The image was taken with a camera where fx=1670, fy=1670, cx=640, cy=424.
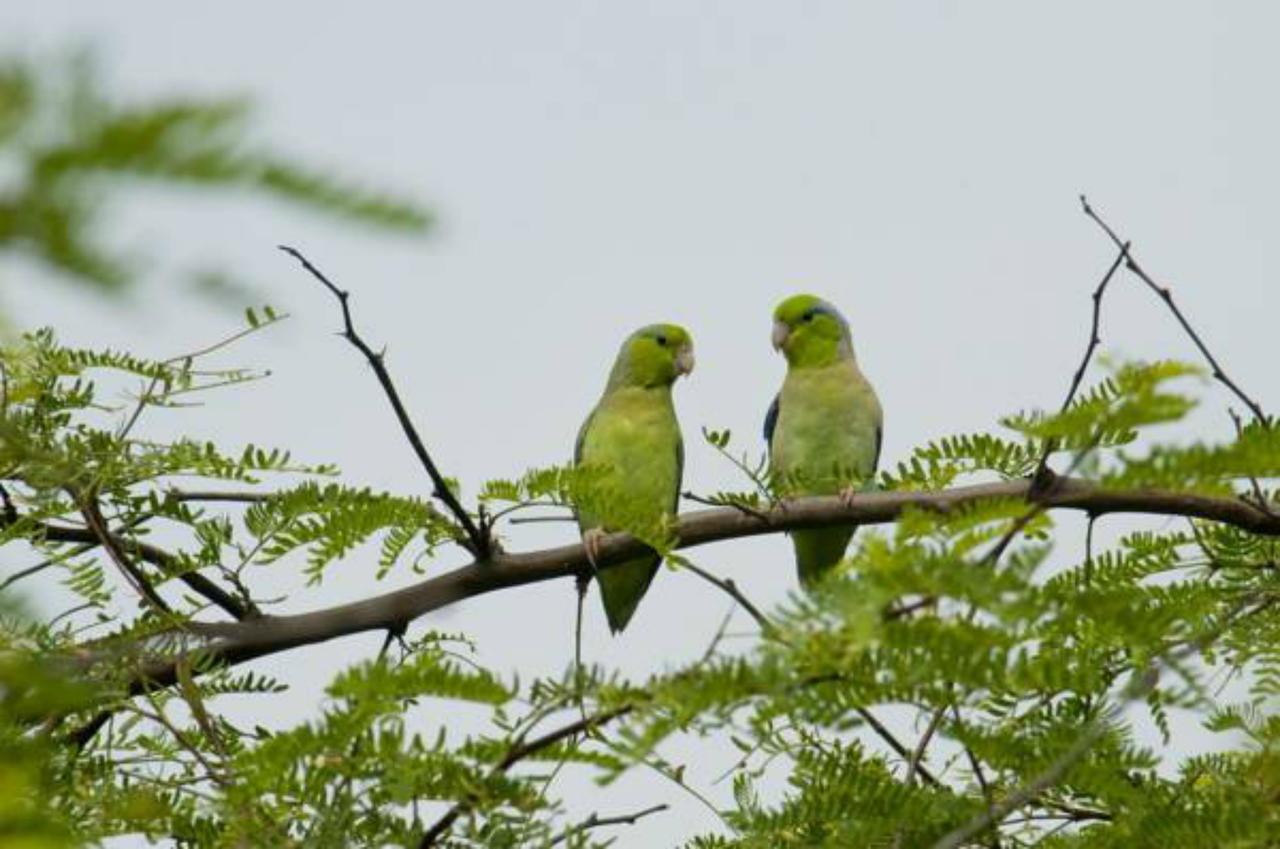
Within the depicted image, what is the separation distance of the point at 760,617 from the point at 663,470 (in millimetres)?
4107

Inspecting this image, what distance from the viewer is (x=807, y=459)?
6113 millimetres

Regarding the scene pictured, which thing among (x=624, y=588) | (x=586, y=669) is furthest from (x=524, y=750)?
(x=624, y=588)

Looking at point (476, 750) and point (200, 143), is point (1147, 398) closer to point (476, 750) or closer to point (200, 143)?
point (476, 750)

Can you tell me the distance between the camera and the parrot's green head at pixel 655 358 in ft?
22.2

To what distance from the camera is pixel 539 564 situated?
3.67 m

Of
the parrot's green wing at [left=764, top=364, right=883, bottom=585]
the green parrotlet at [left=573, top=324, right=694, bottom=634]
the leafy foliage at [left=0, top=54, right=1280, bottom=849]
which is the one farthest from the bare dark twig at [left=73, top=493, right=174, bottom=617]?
the parrot's green wing at [left=764, top=364, right=883, bottom=585]

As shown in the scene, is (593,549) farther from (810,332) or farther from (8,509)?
(810,332)

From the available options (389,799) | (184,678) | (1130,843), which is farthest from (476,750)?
(1130,843)

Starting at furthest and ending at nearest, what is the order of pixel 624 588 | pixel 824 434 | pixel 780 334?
pixel 780 334
pixel 624 588
pixel 824 434

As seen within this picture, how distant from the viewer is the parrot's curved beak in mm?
6844

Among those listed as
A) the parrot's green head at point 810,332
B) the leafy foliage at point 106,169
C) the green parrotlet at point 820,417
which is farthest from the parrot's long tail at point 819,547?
the leafy foliage at point 106,169

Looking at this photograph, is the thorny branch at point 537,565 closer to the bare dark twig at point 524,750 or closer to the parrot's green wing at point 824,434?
the bare dark twig at point 524,750

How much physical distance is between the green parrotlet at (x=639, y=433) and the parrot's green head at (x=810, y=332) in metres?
0.39

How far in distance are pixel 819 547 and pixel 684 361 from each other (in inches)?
39.9
